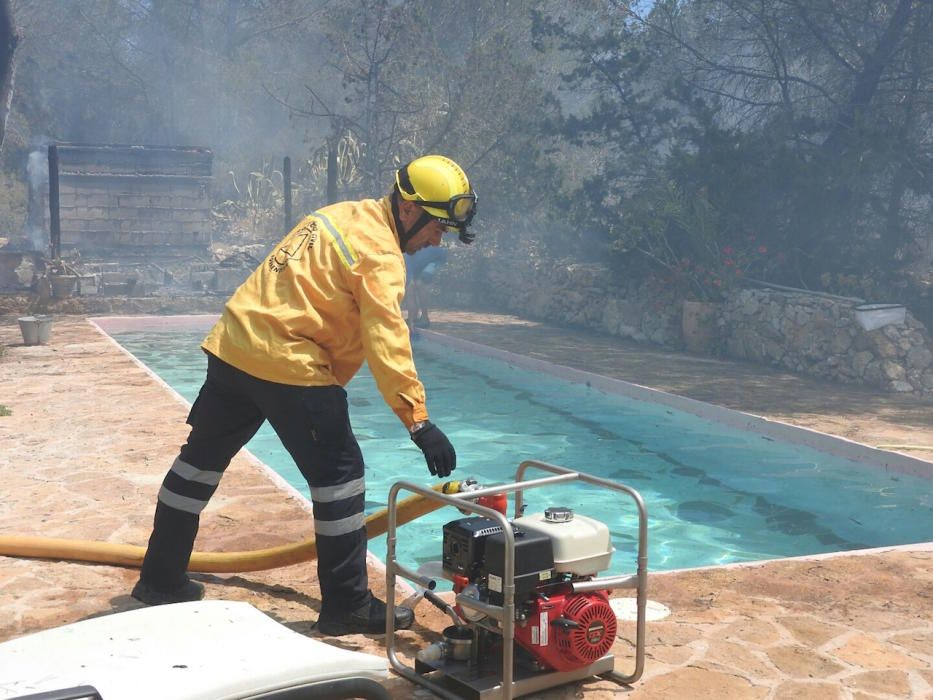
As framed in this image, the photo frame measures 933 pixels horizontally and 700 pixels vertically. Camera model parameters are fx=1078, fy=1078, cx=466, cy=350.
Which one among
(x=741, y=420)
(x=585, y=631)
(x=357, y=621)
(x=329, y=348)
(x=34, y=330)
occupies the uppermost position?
(x=329, y=348)

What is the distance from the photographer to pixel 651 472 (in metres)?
10.0

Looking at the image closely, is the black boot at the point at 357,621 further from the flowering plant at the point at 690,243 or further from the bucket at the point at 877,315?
the flowering plant at the point at 690,243

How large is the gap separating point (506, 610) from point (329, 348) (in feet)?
4.50

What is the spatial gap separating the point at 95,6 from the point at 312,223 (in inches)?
1563

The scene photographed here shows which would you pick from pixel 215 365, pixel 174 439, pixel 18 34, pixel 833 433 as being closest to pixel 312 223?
pixel 215 365

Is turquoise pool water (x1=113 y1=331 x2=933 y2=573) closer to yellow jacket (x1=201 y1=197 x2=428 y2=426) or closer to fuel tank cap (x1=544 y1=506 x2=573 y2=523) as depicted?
yellow jacket (x1=201 y1=197 x2=428 y2=426)

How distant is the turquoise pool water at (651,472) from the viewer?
8.12m

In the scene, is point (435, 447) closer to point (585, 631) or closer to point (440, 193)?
point (585, 631)

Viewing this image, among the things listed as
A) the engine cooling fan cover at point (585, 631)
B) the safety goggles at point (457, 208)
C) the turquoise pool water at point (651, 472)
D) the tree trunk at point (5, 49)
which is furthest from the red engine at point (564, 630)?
the tree trunk at point (5, 49)

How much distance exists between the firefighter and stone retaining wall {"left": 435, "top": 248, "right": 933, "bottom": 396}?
10.3m

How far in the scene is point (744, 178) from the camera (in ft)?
53.6

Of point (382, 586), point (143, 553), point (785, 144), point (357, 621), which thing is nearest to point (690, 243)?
point (785, 144)

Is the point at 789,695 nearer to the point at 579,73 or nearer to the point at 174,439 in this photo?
the point at 174,439

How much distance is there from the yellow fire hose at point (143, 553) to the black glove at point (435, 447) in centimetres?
85
